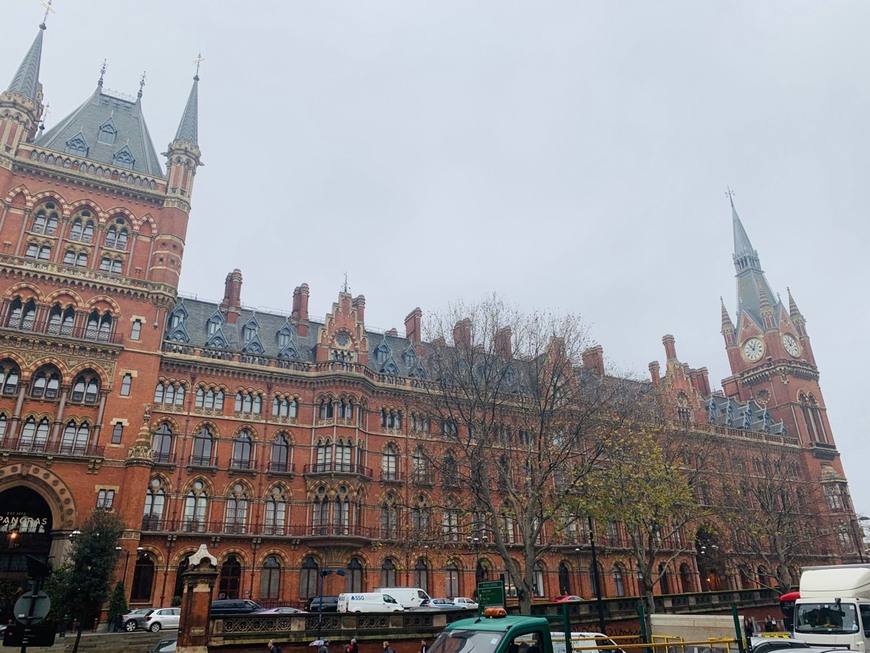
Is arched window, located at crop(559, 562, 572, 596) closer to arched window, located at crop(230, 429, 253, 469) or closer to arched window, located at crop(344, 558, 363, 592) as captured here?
arched window, located at crop(344, 558, 363, 592)

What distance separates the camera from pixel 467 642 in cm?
1032

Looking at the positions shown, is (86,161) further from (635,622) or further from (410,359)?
(635,622)

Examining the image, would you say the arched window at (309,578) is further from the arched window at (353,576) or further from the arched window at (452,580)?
the arched window at (452,580)

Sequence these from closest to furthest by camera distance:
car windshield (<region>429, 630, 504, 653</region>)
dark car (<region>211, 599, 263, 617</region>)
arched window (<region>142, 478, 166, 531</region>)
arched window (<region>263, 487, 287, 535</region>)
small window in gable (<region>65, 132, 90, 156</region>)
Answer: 1. car windshield (<region>429, 630, 504, 653</region>)
2. dark car (<region>211, 599, 263, 617</region>)
3. arched window (<region>142, 478, 166, 531</region>)
4. arched window (<region>263, 487, 287, 535</region>)
5. small window in gable (<region>65, 132, 90, 156</region>)

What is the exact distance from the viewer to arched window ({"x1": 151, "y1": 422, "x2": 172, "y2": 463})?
4078cm

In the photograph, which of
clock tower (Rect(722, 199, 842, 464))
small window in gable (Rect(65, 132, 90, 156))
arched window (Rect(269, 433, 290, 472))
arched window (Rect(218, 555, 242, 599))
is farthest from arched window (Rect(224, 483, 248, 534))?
clock tower (Rect(722, 199, 842, 464))

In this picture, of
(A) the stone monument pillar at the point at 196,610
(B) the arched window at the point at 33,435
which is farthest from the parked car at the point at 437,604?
(B) the arched window at the point at 33,435

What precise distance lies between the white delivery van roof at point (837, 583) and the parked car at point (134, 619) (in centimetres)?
3043

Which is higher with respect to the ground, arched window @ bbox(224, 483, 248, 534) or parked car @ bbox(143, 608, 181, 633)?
arched window @ bbox(224, 483, 248, 534)

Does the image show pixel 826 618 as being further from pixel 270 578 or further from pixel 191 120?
pixel 191 120

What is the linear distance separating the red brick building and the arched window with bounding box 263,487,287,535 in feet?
0.31

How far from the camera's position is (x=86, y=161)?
4525 cm

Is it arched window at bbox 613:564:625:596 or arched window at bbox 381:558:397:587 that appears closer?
arched window at bbox 381:558:397:587

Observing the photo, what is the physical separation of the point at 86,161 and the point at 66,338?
14057mm
